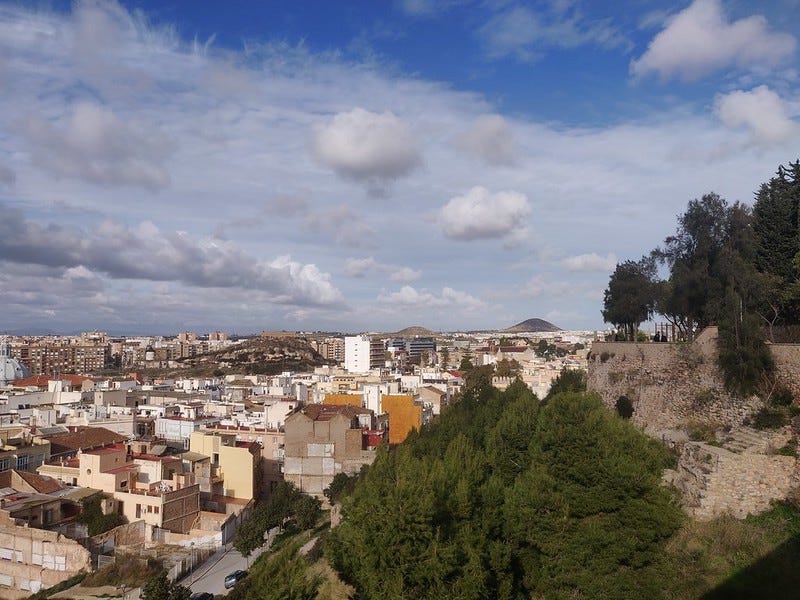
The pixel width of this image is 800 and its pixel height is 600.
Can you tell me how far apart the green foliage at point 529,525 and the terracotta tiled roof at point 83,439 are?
2054cm

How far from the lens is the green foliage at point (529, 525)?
1019 cm

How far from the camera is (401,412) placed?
3622 cm

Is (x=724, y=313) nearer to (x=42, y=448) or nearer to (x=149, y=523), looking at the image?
(x=149, y=523)

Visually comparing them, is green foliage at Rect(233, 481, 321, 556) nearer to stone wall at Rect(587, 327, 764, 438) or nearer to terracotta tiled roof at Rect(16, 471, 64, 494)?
terracotta tiled roof at Rect(16, 471, 64, 494)

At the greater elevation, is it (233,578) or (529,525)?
(529,525)

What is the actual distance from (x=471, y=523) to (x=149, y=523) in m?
15.1

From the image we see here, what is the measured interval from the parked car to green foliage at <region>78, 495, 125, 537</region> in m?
5.30

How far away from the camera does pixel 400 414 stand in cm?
3612

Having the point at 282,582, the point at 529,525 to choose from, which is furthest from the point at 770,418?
the point at 282,582

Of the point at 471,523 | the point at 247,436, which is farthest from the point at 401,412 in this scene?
the point at 471,523

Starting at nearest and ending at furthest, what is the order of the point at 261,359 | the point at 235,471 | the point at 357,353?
the point at 235,471, the point at 357,353, the point at 261,359

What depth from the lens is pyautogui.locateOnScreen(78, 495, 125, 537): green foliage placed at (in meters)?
21.5

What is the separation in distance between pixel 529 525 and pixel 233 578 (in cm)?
1072

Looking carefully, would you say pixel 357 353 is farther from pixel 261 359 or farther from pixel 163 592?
pixel 163 592
